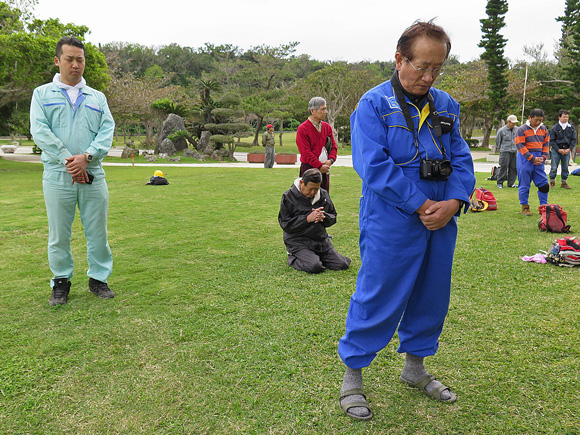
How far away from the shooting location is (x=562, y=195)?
922cm

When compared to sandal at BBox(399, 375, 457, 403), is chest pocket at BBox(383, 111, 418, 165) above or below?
above

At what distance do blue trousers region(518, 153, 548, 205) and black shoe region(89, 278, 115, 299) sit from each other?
627 centimetres

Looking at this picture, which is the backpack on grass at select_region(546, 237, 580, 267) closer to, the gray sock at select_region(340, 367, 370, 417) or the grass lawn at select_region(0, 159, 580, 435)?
the grass lawn at select_region(0, 159, 580, 435)

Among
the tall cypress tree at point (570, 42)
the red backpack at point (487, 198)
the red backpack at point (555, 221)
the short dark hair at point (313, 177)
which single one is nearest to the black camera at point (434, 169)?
the short dark hair at point (313, 177)

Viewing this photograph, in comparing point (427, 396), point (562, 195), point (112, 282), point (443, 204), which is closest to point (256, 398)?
point (427, 396)

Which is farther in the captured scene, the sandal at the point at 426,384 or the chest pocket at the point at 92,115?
the chest pocket at the point at 92,115

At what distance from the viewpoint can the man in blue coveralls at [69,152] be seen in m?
3.46

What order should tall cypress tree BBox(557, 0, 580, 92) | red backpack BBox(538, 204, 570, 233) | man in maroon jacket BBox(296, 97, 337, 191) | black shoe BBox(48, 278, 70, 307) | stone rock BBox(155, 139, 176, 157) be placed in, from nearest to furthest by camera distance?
black shoe BBox(48, 278, 70, 307)
man in maroon jacket BBox(296, 97, 337, 191)
red backpack BBox(538, 204, 570, 233)
tall cypress tree BBox(557, 0, 580, 92)
stone rock BBox(155, 139, 176, 157)

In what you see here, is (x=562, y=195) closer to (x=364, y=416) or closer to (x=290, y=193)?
(x=290, y=193)

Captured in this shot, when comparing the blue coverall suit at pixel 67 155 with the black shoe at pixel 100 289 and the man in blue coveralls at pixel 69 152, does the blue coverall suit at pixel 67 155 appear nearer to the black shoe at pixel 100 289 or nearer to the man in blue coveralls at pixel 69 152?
the man in blue coveralls at pixel 69 152

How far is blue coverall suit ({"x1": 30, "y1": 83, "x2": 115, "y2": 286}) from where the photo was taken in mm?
3471

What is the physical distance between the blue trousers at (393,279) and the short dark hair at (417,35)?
0.69m

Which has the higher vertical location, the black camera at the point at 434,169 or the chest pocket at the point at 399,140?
the chest pocket at the point at 399,140

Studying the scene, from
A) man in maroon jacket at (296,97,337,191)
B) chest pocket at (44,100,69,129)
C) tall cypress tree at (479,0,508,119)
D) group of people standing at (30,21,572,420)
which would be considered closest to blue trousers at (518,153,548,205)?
man in maroon jacket at (296,97,337,191)
